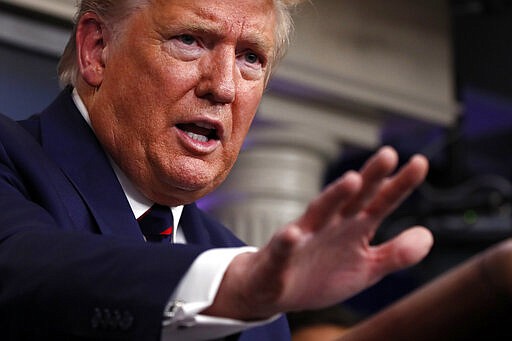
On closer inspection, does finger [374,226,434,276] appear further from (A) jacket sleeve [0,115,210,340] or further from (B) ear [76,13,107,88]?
(B) ear [76,13,107,88]

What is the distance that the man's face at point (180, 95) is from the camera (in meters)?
1.24

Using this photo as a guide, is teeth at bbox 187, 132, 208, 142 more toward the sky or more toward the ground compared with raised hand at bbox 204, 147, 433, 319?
more toward the ground

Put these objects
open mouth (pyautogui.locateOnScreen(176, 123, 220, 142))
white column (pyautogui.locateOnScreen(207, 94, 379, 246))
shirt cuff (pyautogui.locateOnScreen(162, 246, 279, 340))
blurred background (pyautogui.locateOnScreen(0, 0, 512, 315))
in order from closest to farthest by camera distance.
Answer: shirt cuff (pyautogui.locateOnScreen(162, 246, 279, 340)), open mouth (pyautogui.locateOnScreen(176, 123, 220, 142)), blurred background (pyautogui.locateOnScreen(0, 0, 512, 315)), white column (pyautogui.locateOnScreen(207, 94, 379, 246))

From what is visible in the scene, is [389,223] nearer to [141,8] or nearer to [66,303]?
[141,8]

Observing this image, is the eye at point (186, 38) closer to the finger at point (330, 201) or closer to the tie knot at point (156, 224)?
the tie knot at point (156, 224)

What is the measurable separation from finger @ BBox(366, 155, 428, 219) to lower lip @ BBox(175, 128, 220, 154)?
50cm

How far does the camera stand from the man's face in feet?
4.06

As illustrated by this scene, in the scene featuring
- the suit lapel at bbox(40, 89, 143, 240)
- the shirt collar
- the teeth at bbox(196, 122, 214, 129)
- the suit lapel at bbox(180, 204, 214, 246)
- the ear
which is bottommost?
the suit lapel at bbox(180, 204, 214, 246)

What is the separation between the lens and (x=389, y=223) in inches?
211

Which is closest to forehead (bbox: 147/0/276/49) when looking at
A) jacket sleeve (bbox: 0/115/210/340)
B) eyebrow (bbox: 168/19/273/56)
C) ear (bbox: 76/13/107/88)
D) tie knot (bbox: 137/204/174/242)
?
eyebrow (bbox: 168/19/273/56)

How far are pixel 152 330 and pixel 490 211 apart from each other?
4075 millimetres

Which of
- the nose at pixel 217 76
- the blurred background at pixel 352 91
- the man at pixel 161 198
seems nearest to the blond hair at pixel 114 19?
the man at pixel 161 198

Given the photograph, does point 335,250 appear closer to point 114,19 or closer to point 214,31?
point 214,31

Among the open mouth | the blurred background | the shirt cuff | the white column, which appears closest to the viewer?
the shirt cuff
